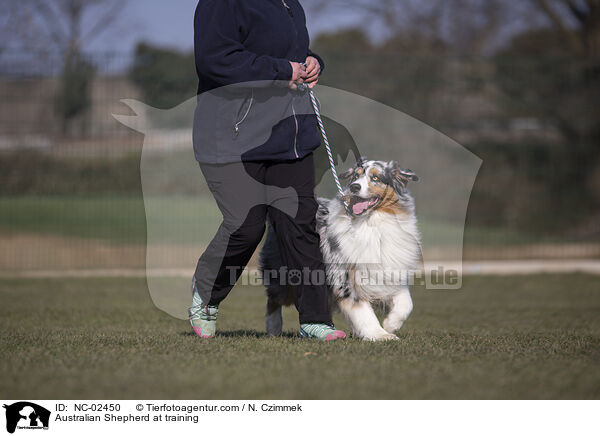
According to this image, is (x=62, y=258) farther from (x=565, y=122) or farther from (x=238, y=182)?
(x=565, y=122)

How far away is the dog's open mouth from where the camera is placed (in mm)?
5043

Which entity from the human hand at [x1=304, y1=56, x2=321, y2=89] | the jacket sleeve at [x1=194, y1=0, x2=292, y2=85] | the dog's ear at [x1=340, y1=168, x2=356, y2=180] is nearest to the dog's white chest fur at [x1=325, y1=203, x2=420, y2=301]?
the dog's ear at [x1=340, y1=168, x2=356, y2=180]

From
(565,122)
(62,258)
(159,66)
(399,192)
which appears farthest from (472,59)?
(399,192)

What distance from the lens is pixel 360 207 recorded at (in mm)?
5055

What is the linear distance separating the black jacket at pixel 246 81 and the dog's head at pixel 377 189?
50 cm

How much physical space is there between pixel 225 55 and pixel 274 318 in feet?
6.71

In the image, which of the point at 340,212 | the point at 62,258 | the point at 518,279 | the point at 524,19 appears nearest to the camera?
the point at 340,212

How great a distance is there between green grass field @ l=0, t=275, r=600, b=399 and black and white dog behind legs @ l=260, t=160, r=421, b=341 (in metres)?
0.26

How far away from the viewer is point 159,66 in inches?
506

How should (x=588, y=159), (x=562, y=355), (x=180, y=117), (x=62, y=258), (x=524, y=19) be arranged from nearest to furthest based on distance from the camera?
(x=562, y=355) → (x=180, y=117) → (x=62, y=258) → (x=588, y=159) → (x=524, y=19)

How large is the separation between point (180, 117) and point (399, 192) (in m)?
5.47
